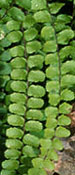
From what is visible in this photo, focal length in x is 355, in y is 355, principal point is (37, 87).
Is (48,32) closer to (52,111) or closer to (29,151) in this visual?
(52,111)

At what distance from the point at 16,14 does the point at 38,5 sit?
0.11m

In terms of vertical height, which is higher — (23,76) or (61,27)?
(61,27)

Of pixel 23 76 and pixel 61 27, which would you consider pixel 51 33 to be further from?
pixel 23 76

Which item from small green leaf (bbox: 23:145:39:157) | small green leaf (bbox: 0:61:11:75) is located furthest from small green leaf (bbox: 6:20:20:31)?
small green leaf (bbox: 23:145:39:157)

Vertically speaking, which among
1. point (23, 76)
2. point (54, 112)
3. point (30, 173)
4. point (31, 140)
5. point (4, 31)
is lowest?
point (30, 173)

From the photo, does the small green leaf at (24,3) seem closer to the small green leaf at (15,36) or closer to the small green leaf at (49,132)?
the small green leaf at (15,36)

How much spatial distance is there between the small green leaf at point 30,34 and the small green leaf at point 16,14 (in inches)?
2.5

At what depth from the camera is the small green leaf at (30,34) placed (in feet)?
5.29

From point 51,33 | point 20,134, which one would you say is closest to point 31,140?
point 20,134

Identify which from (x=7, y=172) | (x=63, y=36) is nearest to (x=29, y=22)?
(x=63, y=36)

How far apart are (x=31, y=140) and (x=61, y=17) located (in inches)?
23.6

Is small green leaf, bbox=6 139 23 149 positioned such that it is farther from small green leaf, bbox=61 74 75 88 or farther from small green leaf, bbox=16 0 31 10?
small green leaf, bbox=16 0 31 10

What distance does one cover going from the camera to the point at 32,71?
1638mm

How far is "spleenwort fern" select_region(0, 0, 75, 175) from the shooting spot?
1.60m
